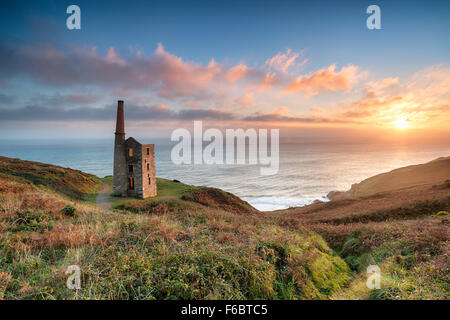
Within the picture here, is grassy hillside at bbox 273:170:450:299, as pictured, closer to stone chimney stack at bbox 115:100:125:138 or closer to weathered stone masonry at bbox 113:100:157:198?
weathered stone masonry at bbox 113:100:157:198

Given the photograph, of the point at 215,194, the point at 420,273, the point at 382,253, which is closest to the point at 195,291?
the point at 420,273

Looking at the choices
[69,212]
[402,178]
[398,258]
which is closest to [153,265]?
[398,258]

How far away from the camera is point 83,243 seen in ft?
20.7

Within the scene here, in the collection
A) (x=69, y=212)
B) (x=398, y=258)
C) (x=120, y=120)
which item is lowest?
(x=398, y=258)

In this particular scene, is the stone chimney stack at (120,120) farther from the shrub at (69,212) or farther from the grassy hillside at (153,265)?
the grassy hillside at (153,265)

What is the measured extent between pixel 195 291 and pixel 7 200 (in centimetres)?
1208

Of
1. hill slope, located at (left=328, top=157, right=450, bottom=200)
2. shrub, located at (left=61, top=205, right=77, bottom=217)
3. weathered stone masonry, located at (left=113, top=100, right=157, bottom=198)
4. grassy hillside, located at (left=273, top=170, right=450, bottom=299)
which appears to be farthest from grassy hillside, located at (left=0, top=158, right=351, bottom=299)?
hill slope, located at (left=328, top=157, right=450, bottom=200)

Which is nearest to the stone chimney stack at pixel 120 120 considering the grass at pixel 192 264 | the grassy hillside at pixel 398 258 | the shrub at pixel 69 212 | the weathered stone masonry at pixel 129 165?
the weathered stone masonry at pixel 129 165

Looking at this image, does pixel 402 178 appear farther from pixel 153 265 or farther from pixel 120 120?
pixel 153 265

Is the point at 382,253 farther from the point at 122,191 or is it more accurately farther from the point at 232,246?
the point at 122,191

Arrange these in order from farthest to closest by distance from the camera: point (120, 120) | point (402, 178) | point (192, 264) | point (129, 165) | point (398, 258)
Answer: point (402, 178) → point (129, 165) → point (120, 120) → point (398, 258) → point (192, 264)

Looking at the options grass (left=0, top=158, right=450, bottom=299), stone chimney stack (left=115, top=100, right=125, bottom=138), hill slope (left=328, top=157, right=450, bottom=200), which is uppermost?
stone chimney stack (left=115, top=100, right=125, bottom=138)

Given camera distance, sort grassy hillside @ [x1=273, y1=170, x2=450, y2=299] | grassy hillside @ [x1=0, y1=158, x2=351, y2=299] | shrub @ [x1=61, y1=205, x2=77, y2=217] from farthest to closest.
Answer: shrub @ [x1=61, y1=205, x2=77, y2=217]
grassy hillside @ [x1=273, y1=170, x2=450, y2=299]
grassy hillside @ [x1=0, y1=158, x2=351, y2=299]

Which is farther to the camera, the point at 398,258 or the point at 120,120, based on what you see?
the point at 120,120
